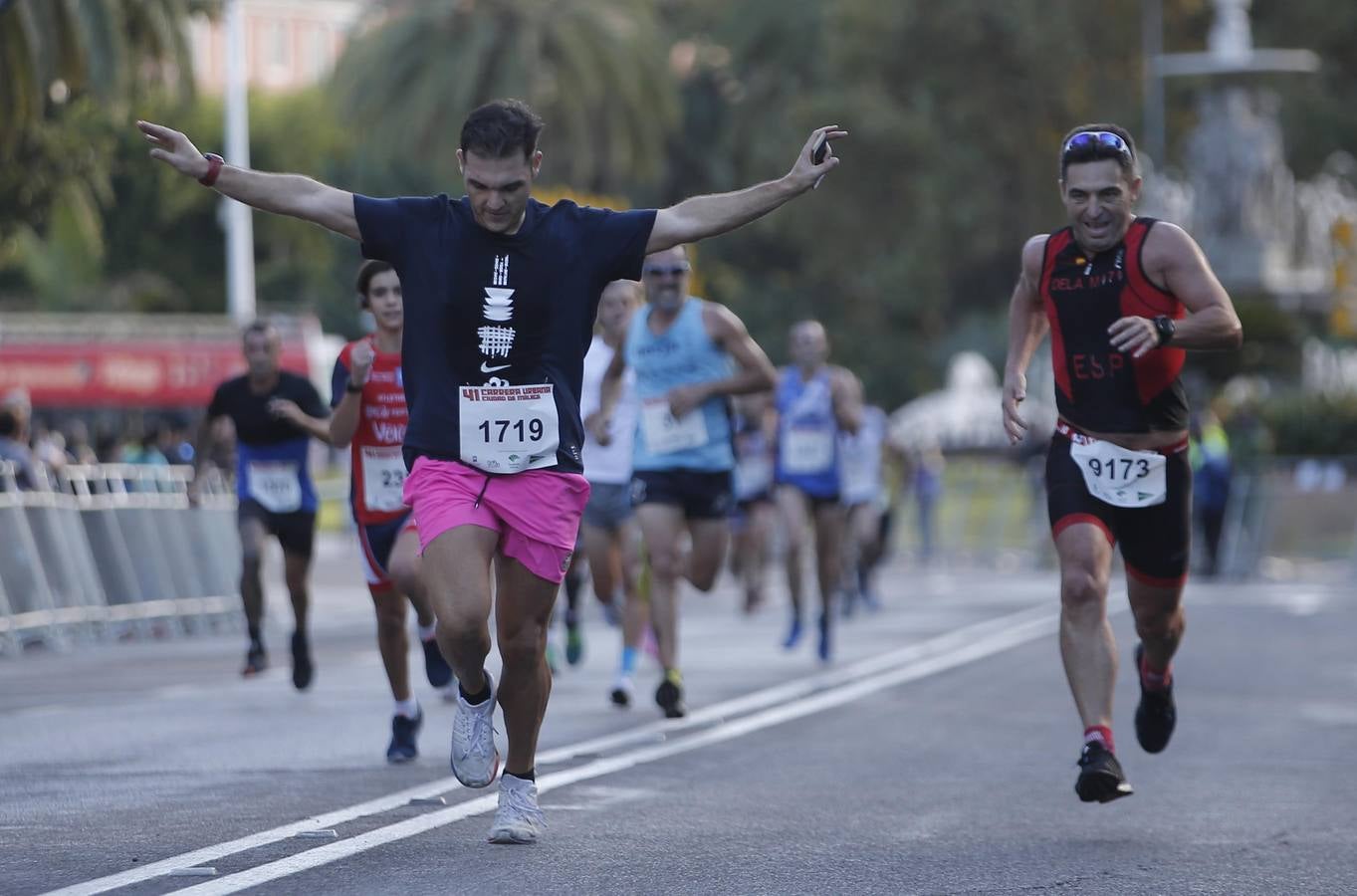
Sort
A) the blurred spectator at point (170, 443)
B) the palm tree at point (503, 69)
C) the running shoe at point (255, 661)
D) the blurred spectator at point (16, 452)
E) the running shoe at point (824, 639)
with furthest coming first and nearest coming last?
the palm tree at point (503, 69) < the blurred spectator at point (170, 443) < the blurred spectator at point (16, 452) < the running shoe at point (824, 639) < the running shoe at point (255, 661)

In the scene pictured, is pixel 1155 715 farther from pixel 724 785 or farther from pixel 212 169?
pixel 212 169

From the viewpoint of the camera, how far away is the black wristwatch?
25.8ft

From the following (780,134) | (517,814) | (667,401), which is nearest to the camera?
(517,814)

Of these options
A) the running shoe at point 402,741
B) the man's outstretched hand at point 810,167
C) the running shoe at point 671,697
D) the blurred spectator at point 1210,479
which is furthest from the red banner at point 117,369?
the man's outstretched hand at point 810,167

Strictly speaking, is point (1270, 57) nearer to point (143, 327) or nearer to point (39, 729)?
point (143, 327)

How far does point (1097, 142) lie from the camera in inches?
324

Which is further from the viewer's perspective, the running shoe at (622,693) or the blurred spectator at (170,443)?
the blurred spectator at (170,443)

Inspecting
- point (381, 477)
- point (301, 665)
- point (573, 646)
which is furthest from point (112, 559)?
point (381, 477)

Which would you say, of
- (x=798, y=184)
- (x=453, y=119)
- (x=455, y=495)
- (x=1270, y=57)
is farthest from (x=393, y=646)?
(x=453, y=119)

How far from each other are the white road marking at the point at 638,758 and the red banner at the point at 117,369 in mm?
32129

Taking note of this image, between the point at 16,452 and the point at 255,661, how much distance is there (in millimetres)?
5950

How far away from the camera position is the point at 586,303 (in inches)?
290

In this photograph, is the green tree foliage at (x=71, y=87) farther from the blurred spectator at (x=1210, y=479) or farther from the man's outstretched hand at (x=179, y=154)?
the man's outstretched hand at (x=179, y=154)

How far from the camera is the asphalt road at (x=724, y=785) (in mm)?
6918
